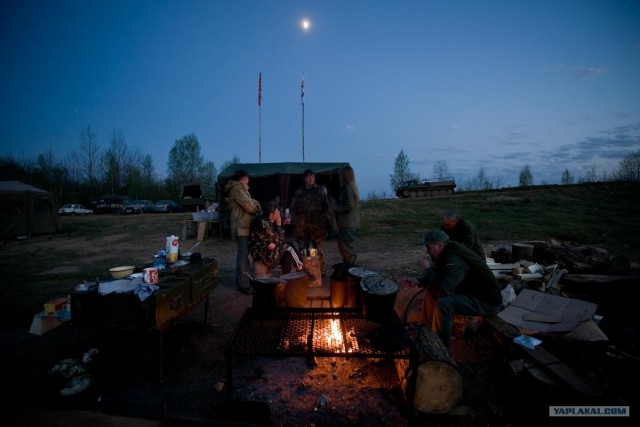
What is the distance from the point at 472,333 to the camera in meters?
4.04

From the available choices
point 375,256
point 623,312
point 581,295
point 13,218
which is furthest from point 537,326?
point 13,218

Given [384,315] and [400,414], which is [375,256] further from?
[400,414]

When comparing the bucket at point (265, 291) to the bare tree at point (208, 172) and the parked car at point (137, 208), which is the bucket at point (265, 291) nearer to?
the parked car at point (137, 208)

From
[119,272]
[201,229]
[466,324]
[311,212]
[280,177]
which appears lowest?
[466,324]

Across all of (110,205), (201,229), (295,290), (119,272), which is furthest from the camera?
(110,205)

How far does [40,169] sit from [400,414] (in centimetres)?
5950

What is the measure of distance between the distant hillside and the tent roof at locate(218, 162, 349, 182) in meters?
3.41

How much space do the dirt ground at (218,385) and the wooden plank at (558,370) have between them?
177 mm

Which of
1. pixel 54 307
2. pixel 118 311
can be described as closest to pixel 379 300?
pixel 118 311

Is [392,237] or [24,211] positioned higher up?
[24,211]

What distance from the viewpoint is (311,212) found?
21.9ft

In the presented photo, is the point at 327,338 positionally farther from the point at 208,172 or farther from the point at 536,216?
the point at 208,172

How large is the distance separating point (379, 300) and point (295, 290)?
147 cm

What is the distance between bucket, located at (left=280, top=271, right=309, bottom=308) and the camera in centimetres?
421
